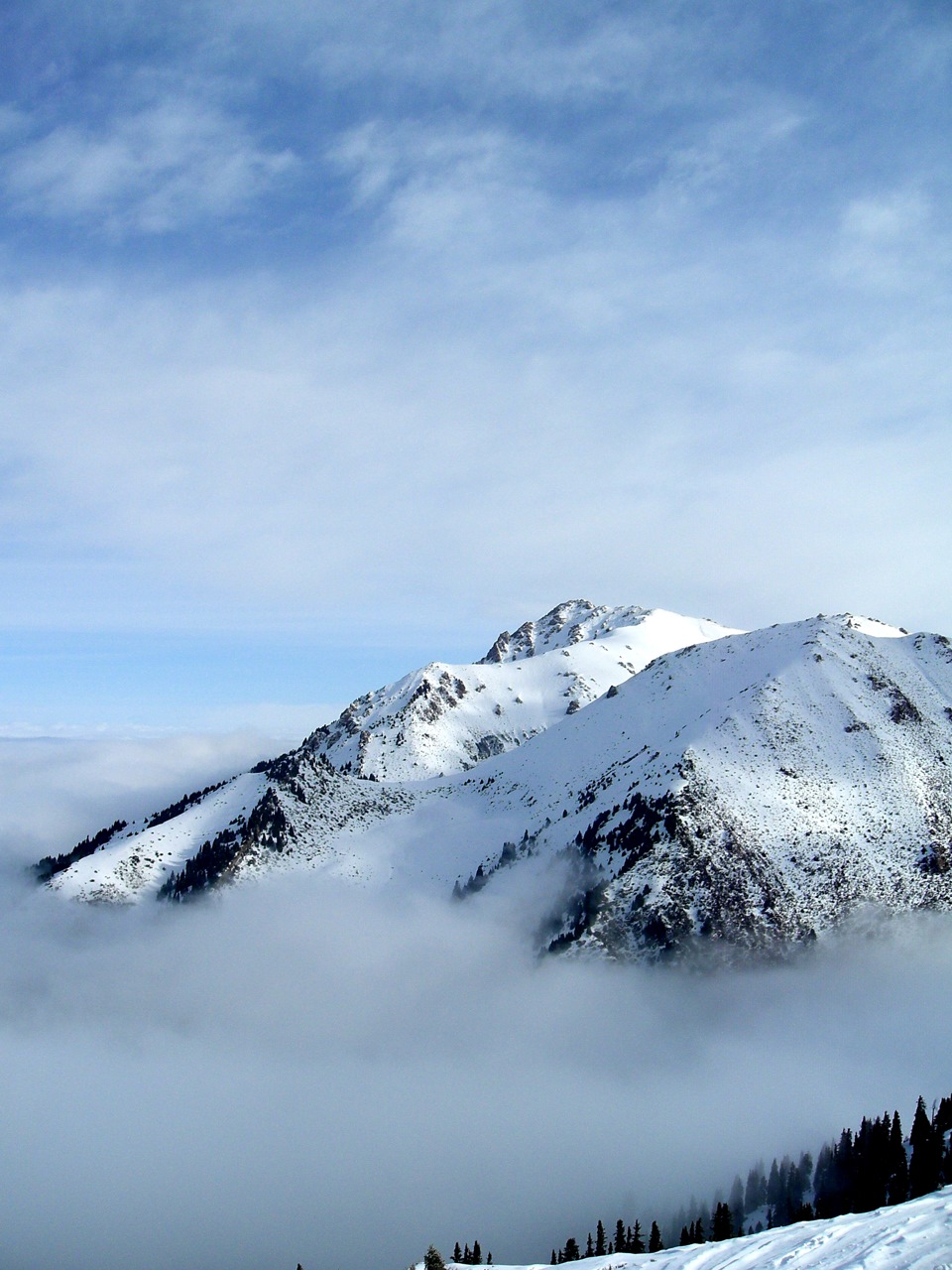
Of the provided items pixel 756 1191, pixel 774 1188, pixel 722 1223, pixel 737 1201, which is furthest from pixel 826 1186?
pixel 722 1223

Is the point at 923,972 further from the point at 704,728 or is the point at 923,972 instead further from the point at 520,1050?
the point at 520,1050

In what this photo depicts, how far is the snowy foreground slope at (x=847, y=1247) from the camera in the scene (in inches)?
1772

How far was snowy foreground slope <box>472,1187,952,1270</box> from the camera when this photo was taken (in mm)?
45000

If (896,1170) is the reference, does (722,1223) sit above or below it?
below

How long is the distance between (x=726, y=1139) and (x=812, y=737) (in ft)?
319

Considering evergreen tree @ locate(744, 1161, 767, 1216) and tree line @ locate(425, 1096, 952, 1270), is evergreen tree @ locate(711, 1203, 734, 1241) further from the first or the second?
evergreen tree @ locate(744, 1161, 767, 1216)

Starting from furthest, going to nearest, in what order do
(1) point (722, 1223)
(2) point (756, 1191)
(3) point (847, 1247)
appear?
(2) point (756, 1191), (1) point (722, 1223), (3) point (847, 1247)

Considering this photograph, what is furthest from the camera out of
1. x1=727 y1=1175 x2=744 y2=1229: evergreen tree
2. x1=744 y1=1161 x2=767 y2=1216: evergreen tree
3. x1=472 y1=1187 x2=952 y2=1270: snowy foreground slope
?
x1=744 y1=1161 x2=767 y2=1216: evergreen tree

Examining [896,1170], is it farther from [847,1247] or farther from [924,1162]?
[847,1247]

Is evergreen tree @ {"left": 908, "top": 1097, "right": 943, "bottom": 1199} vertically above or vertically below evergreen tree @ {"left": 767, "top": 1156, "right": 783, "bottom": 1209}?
above

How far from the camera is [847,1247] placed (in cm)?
4953

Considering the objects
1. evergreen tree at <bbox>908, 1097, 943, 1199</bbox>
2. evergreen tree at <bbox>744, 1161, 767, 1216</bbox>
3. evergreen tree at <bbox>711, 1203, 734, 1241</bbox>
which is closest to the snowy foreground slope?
evergreen tree at <bbox>711, 1203, 734, 1241</bbox>

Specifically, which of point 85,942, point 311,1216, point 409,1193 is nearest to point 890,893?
point 409,1193

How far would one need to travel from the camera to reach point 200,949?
7805 inches
